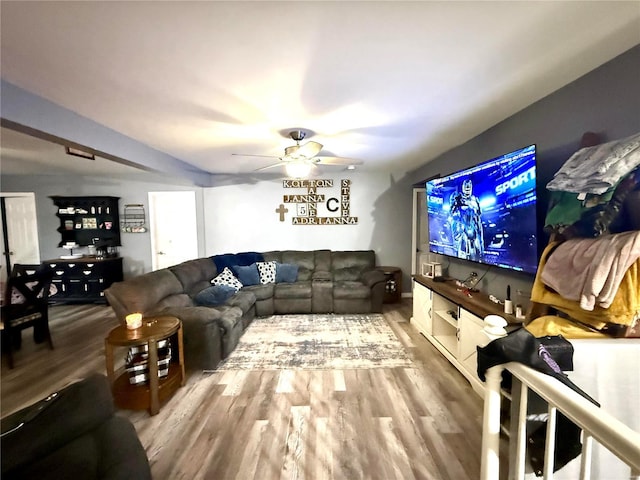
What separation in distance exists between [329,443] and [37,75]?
3.03m

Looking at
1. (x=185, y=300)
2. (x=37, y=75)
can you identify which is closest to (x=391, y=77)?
(x=37, y=75)

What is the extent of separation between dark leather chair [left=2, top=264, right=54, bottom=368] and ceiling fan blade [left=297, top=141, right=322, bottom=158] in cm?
328

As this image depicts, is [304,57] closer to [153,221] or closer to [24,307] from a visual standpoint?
[24,307]

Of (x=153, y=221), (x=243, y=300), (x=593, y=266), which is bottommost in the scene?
(x=243, y=300)

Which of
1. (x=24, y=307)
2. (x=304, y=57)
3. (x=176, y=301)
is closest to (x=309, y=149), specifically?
(x=304, y=57)

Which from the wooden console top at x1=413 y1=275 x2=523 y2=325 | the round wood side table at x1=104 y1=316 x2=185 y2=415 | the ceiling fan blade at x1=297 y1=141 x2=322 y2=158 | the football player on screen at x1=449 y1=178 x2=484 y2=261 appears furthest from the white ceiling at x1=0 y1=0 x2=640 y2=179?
the round wood side table at x1=104 y1=316 x2=185 y2=415

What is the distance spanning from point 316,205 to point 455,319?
3329mm

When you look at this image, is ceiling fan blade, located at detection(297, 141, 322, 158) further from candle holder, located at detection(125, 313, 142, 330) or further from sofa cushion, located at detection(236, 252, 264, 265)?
sofa cushion, located at detection(236, 252, 264, 265)

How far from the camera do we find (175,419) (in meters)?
2.11

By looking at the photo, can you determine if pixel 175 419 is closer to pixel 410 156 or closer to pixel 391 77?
pixel 391 77

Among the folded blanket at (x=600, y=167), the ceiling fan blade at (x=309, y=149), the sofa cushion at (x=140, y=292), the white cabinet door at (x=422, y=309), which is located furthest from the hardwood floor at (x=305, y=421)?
the ceiling fan blade at (x=309, y=149)

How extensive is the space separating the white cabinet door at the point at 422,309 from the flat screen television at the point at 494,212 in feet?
2.00

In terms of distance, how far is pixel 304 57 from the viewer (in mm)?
1555

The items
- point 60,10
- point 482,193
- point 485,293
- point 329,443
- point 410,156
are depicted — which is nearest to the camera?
point 60,10
